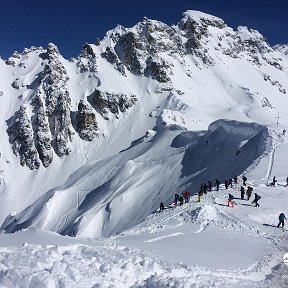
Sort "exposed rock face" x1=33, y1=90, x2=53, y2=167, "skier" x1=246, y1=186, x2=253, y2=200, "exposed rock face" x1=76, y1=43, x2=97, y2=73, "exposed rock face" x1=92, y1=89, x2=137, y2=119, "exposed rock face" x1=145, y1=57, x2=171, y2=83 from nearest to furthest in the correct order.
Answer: "skier" x1=246, y1=186, x2=253, y2=200
"exposed rock face" x1=33, y1=90, x2=53, y2=167
"exposed rock face" x1=92, y1=89, x2=137, y2=119
"exposed rock face" x1=145, y1=57, x2=171, y2=83
"exposed rock face" x1=76, y1=43, x2=97, y2=73

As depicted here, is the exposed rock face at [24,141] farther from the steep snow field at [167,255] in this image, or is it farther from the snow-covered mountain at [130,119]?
the steep snow field at [167,255]

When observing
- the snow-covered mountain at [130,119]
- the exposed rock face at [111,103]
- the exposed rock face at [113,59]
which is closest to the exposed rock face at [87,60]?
the snow-covered mountain at [130,119]

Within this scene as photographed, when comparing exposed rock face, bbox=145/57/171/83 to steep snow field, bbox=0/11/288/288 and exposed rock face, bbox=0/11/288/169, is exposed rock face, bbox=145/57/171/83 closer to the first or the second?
exposed rock face, bbox=0/11/288/169

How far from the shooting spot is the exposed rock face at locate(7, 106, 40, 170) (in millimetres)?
114250

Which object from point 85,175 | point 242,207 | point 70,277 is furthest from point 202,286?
point 85,175

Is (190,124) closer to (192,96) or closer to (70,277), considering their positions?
(192,96)

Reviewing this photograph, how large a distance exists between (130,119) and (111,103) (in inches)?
295

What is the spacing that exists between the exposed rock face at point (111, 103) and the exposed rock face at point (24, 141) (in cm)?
1998

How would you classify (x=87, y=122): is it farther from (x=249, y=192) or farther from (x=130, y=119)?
(x=249, y=192)

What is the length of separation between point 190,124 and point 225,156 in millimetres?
36429

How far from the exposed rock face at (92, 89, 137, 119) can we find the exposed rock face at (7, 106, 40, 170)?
65.6 feet

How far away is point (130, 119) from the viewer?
121812mm

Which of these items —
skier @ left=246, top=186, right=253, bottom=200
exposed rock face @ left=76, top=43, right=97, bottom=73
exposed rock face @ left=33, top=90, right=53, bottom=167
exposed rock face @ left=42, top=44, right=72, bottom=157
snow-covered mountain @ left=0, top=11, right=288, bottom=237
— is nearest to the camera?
skier @ left=246, top=186, right=253, bottom=200

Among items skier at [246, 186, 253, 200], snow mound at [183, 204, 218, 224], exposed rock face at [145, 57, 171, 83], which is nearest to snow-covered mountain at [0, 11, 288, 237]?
exposed rock face at [145, 57, 171, 83]
